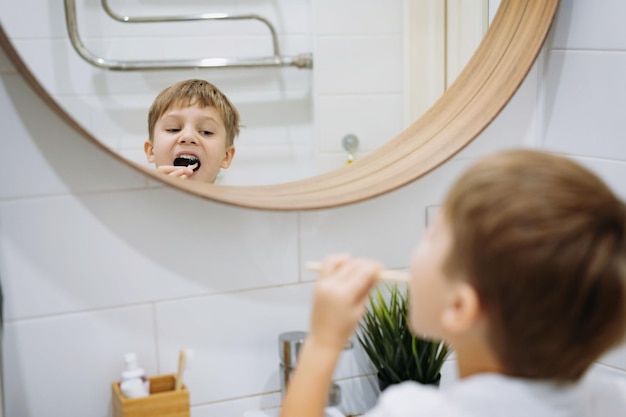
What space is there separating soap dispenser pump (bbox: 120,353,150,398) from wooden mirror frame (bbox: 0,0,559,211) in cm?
27

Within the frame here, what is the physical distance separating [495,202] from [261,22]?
52 cm

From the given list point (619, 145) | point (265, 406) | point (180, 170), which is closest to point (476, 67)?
point (619, 145)

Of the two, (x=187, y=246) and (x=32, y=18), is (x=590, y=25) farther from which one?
(x=32, y=18)

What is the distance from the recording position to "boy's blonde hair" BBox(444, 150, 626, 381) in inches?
30.4

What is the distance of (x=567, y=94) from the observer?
1349 mm

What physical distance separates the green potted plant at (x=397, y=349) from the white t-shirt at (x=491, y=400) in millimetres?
364

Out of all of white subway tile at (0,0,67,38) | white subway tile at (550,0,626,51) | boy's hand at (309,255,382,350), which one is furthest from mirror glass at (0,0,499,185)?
boy's hand at (309,255,382,350)

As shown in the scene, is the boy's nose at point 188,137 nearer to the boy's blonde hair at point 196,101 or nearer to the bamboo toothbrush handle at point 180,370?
the boy's blonde hair at point 196,101

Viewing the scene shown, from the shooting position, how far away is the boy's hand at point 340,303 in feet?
2.99

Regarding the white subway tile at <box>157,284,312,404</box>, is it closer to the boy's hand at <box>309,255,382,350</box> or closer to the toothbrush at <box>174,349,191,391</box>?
the toothbrush at <box>174,349,191,391</box>

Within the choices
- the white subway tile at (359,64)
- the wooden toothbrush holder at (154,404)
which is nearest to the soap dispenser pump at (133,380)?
the wooden toothbrush holder at (154,404)

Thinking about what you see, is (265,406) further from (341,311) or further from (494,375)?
(494,375)

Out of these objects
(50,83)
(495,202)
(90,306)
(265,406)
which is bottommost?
(265,406)

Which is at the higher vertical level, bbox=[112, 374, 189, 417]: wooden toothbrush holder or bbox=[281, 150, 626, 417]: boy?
bbox=[281, 150, 626, 417]: boy
